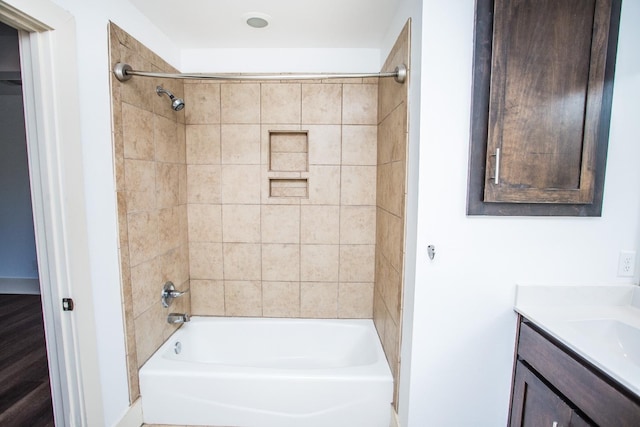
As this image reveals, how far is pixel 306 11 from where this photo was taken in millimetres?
1687

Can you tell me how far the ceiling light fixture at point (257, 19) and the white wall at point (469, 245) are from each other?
0.99 metres

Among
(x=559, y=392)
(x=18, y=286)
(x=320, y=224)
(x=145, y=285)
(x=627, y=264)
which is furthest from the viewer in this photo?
(x=18, y=286)

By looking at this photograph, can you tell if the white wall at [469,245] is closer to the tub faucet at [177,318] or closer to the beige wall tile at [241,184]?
the beige wall tile at [241,184]

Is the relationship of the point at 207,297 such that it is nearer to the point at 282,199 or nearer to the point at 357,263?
the point at 282,199

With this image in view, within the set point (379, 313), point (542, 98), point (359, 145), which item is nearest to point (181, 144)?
point (359, 145)

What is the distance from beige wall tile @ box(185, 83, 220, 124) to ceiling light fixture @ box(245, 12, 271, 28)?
569 millimetres

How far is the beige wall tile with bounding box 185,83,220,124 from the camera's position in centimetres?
220

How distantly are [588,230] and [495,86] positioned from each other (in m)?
0.77

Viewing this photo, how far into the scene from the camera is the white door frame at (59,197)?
115 centimetres

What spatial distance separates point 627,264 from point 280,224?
1963 mm

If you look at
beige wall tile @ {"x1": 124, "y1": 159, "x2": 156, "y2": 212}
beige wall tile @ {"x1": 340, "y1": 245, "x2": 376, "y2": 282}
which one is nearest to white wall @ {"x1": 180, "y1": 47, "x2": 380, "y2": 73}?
beige wall tile @ {"x1": 124, "y1": 159, "x2": 156, "y2": 212}

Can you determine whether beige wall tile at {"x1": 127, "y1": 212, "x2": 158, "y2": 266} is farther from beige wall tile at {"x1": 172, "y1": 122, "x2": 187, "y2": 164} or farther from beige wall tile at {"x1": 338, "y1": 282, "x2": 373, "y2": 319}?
beige wall tile at {"x1": 338, "y1": 282, "x2": 373, "y2": 319}

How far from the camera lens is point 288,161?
2.32 meters

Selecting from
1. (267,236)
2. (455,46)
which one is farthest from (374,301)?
(455,46)
